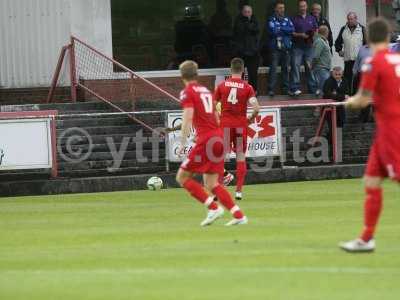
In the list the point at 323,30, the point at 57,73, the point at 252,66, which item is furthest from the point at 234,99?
the point at 57,73

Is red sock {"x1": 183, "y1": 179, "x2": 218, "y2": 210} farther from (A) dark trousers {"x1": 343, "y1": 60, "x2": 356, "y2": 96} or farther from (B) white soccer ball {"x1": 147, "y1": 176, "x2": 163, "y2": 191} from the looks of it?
(A) dark trousers {"x1": 343, "y1": 60, "x2": 356, "y2": 96}

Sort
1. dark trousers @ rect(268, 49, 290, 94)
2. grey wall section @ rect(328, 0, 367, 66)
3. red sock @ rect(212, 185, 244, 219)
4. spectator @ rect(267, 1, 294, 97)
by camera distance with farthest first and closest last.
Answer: grey wall section @ rect(328, 0, 367, 66), dark trousers @ rect(268, 49, 290, 94), spectator @ rect(267, 1, 294, 97), red sock @ rect(212, 185, 244, 219)

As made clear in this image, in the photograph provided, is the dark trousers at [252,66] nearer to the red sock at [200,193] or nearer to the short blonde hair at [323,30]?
the short blonde hair at [323,30]

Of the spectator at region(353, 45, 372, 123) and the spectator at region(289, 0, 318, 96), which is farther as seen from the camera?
the spectator at region(289, 0, 318, 96)

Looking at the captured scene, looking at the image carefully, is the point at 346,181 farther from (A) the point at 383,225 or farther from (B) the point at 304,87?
(A) the point at 383,225

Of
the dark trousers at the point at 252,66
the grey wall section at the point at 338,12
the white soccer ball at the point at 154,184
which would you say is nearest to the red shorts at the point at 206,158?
the white soccer ball at the point at 154,184

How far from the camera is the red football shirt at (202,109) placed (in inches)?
584

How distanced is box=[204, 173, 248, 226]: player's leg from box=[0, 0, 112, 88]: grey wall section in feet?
45.8

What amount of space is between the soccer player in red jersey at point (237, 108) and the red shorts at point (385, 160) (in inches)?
299

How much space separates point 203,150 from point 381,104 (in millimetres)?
4039

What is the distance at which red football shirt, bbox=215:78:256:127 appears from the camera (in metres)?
19.2

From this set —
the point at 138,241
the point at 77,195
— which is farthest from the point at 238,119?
the point at 138,241

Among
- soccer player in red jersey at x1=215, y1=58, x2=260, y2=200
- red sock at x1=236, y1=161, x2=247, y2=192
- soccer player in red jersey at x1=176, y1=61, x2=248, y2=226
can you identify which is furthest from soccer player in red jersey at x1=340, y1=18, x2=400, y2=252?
red sock at x1=236, y1=161, x2=247, y2=192

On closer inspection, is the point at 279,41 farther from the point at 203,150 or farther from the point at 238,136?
the point at 203,150
